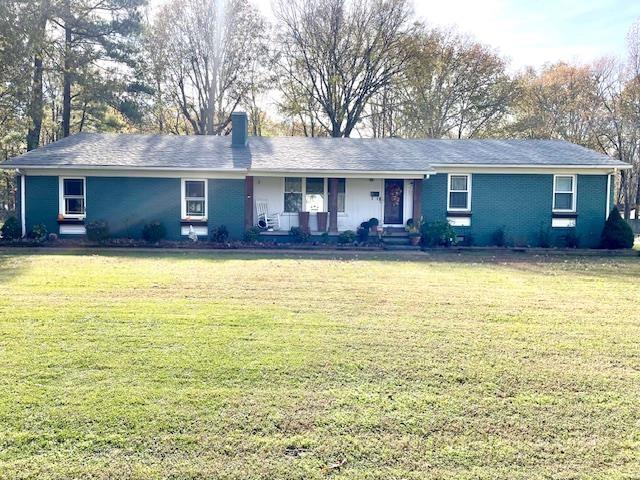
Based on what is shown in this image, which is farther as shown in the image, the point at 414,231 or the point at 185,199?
the point at 185,199

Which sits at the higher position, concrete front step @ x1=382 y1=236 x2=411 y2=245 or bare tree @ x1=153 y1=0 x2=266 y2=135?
bare tree @ x1=153 y1=0 x2=266 y2=135

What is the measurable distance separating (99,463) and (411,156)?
15.8 meters

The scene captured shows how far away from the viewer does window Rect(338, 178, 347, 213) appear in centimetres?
1720

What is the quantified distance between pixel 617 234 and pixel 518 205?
3270 mm

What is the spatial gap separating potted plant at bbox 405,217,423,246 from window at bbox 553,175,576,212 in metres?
5.06

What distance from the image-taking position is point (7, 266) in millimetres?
10094

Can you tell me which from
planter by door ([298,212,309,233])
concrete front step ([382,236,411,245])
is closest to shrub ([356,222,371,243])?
concrete front step ([382,236,411,245])

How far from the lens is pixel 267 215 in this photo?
17.1m

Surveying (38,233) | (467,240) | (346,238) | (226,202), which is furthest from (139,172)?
(467,240)

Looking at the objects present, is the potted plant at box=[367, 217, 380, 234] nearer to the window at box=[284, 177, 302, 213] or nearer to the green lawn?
the window at box=[284, 177, 302, 213]

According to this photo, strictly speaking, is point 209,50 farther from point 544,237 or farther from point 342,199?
point 544,237

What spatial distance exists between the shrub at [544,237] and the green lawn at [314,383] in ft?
29.8

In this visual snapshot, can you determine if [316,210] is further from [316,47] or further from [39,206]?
[316,47]

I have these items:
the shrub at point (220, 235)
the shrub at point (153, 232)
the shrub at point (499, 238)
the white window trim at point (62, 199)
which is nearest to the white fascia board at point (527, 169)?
the shrub at point (499, 238)
